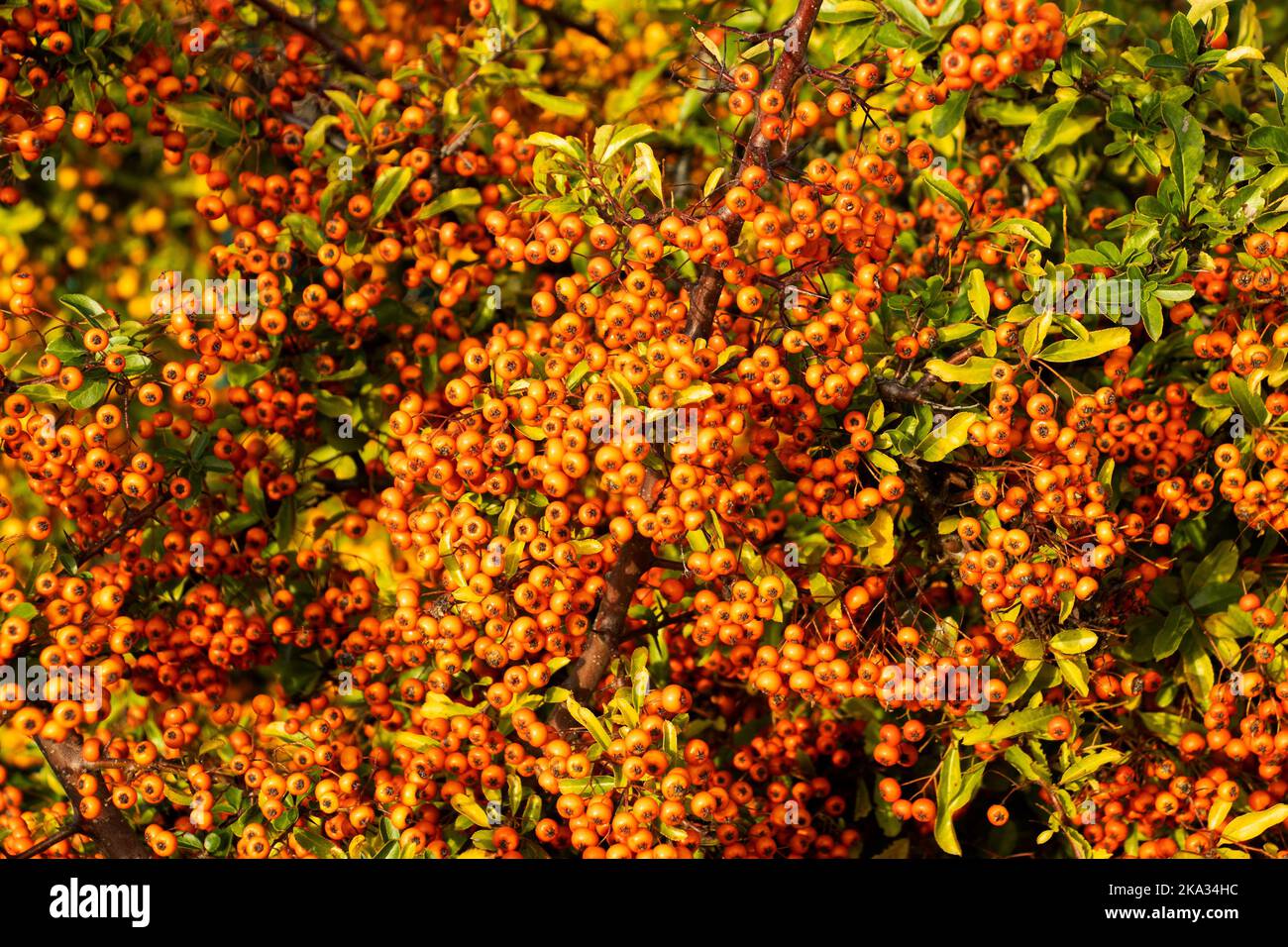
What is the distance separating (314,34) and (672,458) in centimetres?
264

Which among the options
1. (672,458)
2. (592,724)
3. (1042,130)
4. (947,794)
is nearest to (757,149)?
(672,458)


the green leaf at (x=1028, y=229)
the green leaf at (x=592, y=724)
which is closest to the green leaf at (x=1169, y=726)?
the green leaf at (x=1028, y=229)

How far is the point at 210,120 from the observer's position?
420 cm

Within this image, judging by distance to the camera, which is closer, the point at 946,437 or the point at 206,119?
the point at 946,437

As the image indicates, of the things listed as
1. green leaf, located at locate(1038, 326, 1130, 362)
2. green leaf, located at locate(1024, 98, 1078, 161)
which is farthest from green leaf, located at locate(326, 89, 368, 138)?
green leaf, located at locate(1038, 326, 1130, 362)

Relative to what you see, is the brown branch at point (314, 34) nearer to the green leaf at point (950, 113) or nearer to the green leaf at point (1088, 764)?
the green leaf at point (950, 113)

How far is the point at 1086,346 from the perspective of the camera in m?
3.39

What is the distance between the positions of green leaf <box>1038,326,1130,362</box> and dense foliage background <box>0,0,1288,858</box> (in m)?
0.01

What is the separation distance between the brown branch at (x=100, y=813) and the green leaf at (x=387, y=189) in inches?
83.5

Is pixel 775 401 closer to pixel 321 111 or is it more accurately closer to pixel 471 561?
pixel 471 561

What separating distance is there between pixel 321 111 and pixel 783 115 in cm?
229

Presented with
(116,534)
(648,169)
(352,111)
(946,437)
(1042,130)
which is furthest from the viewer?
(352,111)

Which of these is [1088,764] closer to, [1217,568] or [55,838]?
[1217,568]

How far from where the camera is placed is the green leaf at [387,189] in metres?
4.13
